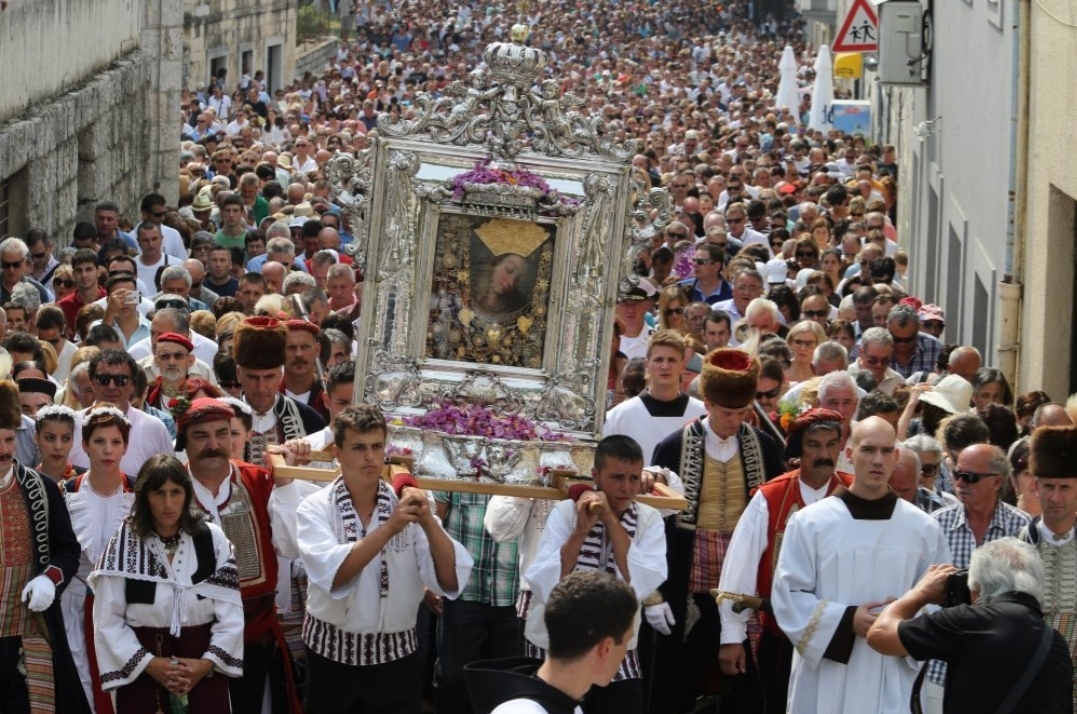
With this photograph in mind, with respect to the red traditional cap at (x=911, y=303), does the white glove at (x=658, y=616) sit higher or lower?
lower

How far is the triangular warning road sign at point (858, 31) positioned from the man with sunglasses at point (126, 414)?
555 inches

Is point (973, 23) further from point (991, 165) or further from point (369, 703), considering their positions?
point (369, 703)

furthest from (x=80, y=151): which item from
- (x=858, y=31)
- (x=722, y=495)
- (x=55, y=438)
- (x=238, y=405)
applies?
(x=722, y=495)

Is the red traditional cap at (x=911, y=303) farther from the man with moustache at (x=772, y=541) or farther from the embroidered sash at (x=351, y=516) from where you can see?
the embroidered sash at (x=351, y=516)

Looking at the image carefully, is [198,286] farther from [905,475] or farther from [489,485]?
[905,475]

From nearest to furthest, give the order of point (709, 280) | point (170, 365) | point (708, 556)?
point (708, 556) < point (170, 365) < point (709, 280)

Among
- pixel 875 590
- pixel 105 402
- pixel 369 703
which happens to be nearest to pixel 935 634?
pixel 875 590

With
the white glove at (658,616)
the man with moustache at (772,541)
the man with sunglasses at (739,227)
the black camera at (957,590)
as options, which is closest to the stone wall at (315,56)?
the man with sunglasses at (739,227)

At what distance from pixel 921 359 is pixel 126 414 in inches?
206

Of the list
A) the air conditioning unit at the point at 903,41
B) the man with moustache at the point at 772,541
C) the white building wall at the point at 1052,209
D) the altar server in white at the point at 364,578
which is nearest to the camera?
the altar server in white at the point at 364,578

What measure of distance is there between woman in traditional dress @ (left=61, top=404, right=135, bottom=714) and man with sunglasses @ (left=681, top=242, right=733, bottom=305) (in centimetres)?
686

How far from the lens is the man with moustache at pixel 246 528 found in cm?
853

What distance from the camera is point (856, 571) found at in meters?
7.89

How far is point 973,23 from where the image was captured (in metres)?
17.1
